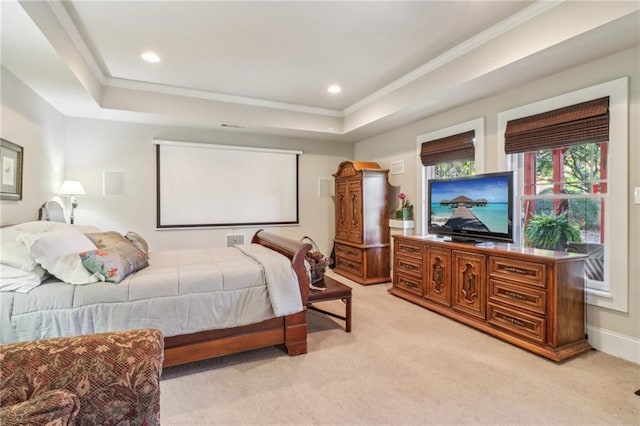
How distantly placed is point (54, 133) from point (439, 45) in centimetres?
464

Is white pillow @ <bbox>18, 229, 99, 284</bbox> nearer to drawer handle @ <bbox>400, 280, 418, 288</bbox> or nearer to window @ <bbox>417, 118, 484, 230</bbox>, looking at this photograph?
drawer handle @ <bbox>400, 280, 418, 288</bbox>

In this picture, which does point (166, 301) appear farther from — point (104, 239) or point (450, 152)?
point (450, 152)

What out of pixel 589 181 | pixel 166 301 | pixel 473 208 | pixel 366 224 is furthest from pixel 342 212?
pixel 166 301

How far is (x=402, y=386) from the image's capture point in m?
2.11

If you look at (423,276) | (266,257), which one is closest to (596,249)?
(423,276)

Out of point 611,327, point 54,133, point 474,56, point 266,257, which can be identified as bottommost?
point 611,327

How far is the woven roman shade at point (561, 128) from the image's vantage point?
103 inches

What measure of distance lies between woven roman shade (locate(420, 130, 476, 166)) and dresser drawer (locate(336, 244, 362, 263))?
1.70 metres

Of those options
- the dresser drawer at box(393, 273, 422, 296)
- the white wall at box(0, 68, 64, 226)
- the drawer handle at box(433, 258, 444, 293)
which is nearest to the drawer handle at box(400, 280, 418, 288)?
the dresser drawer at box(393, 273, 422, 296)

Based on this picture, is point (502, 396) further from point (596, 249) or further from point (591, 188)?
point (591, 188)

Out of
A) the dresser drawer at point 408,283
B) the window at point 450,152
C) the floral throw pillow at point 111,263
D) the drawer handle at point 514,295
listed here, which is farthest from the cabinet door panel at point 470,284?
the floral throw pillow at point 111,263

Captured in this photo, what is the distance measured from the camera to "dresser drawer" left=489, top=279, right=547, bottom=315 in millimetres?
2533

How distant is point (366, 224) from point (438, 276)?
155 cm

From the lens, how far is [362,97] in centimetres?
460
